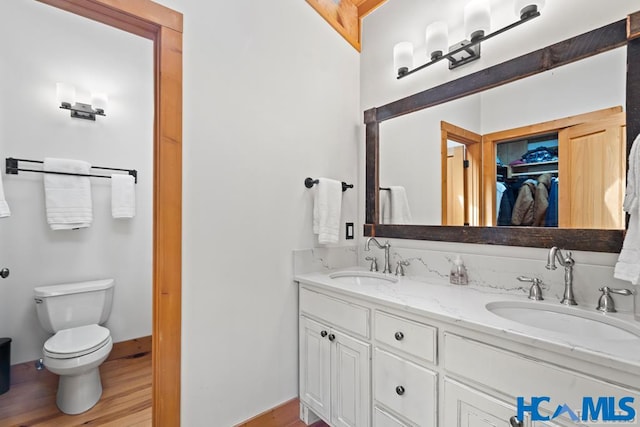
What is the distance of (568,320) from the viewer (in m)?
1.09

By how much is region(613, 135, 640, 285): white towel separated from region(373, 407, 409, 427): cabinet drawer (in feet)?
3.13

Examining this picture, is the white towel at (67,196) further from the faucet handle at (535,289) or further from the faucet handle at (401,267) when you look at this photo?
the faucet handle at (535,289)

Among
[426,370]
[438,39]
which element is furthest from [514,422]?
[438,39]

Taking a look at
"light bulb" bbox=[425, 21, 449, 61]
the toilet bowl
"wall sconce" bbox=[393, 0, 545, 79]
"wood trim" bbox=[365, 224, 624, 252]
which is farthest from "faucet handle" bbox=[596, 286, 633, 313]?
the toilet bowl

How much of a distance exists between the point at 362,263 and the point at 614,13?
1.67m

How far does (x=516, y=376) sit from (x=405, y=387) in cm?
43

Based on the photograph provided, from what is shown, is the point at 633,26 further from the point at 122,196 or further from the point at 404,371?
the point at 122,196

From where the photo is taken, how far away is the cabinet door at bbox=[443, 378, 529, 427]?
Result: 882 millimetres

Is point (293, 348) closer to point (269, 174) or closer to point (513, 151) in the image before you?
point (269, 174)

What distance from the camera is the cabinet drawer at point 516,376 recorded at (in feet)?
2.46

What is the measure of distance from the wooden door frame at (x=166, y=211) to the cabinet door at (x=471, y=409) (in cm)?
110

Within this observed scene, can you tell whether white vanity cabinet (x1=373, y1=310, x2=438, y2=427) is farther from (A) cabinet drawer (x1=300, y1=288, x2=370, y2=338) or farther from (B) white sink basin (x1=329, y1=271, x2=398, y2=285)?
(B) white sink basin (x1=329, y1=271, x2=398, y2=285)

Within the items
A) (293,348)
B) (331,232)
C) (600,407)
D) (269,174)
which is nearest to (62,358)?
(293,348)

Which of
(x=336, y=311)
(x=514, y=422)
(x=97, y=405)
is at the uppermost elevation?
(x=336, y=311)
